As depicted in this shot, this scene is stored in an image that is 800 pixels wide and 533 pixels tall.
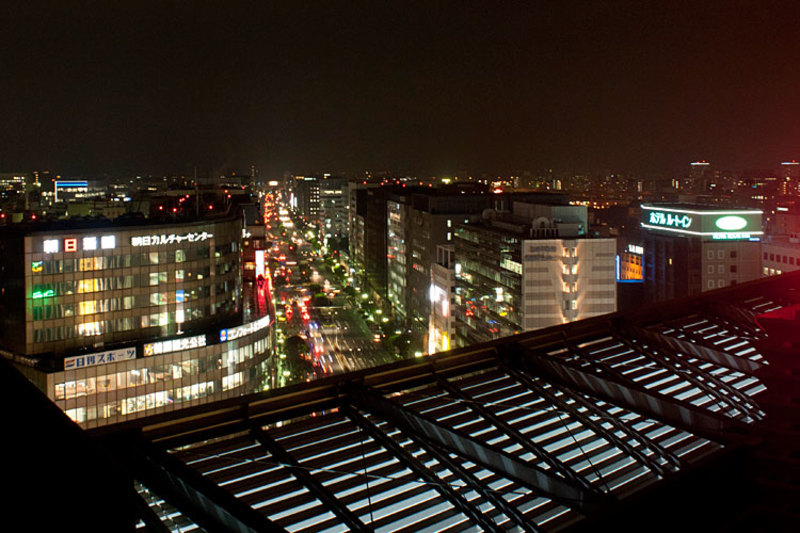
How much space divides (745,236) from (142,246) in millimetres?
27360

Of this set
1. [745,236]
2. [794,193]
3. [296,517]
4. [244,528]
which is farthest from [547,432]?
[794,193]

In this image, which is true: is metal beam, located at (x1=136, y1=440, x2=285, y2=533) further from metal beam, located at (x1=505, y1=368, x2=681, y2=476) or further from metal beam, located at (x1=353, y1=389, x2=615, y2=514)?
metal beam, located at (x1=505, y1=368, x2=681, y2=476)

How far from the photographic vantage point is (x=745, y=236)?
32.1m

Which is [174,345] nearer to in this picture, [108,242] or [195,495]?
[108,242]

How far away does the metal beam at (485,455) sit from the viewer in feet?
8.27

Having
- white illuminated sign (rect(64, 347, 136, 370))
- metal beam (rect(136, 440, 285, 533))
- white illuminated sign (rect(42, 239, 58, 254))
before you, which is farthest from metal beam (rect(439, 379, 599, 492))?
white illuminated sign (rect(42, 239, 58, 254))

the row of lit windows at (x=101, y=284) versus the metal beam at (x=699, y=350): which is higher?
the metal beam at (x=699, y=350)

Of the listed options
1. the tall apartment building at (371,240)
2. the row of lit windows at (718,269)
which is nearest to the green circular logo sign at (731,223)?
the row of lit windows at (718,269)

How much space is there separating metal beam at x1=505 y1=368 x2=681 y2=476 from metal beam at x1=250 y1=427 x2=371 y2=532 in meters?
1.33

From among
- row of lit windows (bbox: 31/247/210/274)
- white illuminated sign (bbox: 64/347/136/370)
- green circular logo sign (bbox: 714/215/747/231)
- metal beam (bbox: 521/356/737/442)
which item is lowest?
white illuminated sign (bbox: 64/347/136/370)

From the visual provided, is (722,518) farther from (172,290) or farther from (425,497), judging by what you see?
(172,290)

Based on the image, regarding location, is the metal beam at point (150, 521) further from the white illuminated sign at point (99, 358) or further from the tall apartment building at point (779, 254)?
the tall apartment building at point (779, 254)

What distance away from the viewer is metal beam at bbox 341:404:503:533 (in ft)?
7.92

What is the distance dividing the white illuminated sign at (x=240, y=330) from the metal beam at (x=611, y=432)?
1842 centimetres
